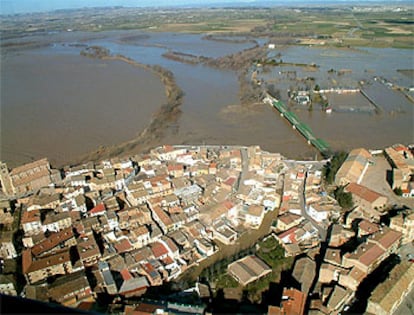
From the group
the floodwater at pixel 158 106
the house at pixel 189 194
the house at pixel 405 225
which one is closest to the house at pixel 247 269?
the house at pixel 189 194

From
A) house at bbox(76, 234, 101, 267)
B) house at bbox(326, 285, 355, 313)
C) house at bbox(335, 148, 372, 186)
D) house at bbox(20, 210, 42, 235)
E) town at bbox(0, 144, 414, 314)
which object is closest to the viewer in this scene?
house at bbox(326, 285, 355, 313)

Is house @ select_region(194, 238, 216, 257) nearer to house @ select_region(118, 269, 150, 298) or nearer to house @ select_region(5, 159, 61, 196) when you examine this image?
house @ select_region(118, 269, 150, 298)

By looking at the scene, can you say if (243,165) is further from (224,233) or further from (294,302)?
(294,302)

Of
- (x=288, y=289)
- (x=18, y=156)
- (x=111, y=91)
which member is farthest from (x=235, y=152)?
(x=111, y=91)

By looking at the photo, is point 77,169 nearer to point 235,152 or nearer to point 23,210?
point 23,210

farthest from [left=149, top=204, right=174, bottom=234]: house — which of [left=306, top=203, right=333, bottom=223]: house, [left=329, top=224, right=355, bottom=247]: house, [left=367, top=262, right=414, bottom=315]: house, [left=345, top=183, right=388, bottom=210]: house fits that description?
[left=345, top=183, right=388, bottom=210]: house

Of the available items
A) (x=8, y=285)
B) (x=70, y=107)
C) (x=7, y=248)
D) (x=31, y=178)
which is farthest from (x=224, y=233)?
(x=70, y=107)
